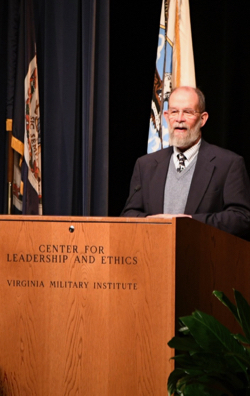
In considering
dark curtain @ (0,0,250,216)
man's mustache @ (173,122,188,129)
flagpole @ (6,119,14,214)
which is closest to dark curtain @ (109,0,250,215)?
dark curtain @ (0,0,250,216)

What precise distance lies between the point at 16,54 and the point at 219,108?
171 cm

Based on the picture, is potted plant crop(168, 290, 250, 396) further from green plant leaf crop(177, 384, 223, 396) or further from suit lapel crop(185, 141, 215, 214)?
suit lapel crop(185, 141, 215, 214)

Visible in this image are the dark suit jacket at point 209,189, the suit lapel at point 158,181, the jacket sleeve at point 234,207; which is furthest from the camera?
the suit lapel at point 158,181

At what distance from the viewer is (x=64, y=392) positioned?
170 centimetres

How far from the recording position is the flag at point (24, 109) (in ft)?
13.6

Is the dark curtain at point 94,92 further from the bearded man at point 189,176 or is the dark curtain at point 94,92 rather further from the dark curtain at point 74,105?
the bearded man at point 189,176

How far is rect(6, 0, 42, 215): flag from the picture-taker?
4.14 m

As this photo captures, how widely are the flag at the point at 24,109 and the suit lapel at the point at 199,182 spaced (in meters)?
1.58

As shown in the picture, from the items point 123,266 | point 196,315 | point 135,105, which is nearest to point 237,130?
point 135,105

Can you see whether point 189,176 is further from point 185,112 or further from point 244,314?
point 244,314

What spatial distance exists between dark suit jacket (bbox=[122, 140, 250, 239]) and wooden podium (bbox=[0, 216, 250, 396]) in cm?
104

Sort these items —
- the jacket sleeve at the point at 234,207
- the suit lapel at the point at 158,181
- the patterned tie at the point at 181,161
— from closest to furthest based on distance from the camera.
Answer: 1. the jacket sleeve at the point at 234,207
2. the suit lapel at the point at 158,181
3. the patterned tie at the point at 181,161

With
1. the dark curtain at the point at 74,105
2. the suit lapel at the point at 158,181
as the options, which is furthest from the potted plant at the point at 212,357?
the dark curtain at the point at 74,105

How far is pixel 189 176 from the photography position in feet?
9.86
